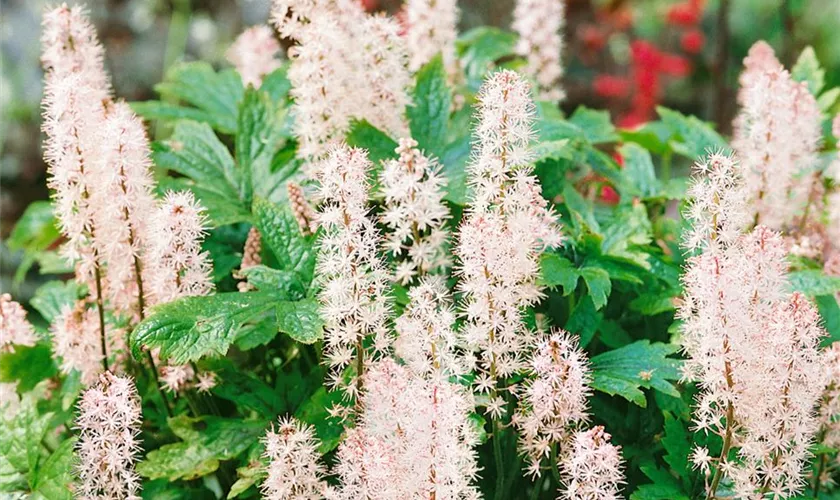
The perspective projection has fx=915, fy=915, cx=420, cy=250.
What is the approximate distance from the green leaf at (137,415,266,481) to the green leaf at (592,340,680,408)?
2.05 feet

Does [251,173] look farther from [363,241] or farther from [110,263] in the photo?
[363,241]

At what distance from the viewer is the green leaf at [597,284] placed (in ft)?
5.29

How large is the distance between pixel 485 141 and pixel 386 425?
0.47 m

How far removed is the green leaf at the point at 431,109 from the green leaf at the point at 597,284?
0.46 metres

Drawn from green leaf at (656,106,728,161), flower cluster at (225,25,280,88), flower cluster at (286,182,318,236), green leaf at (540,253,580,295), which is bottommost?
green leaf at (540,253,580,295)

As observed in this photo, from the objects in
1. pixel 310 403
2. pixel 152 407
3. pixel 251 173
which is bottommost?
pixel 152 407

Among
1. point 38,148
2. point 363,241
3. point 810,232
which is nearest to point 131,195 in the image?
point 363,241

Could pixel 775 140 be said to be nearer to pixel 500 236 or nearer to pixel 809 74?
pixel 809 74

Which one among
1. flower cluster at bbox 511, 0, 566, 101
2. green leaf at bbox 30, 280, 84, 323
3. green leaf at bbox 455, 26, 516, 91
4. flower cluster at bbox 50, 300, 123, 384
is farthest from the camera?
green leaf at bbox 455, 26, 516, 91

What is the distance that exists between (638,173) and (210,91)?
1156 millimetres

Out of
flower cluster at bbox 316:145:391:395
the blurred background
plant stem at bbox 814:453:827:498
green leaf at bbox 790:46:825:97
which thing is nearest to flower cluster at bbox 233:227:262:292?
flower cluster at bbox 316:145:391:395

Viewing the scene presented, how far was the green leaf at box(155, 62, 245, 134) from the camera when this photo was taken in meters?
2.38

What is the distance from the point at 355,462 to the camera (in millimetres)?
1347

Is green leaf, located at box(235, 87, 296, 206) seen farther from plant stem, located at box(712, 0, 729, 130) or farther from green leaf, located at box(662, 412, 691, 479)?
plant stem, located at box(712, 0, 729, 130)
